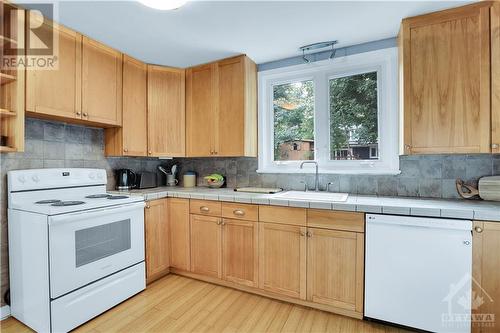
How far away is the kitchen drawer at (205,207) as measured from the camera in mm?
2271

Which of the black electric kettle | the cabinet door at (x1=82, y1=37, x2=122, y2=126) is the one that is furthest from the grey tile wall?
the cabinet door at (x1=82, y1=37, x2=122, y2=126)

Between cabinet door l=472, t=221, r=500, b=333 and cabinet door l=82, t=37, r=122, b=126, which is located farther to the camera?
cabinet door l=82, t=37, r=122, b=126

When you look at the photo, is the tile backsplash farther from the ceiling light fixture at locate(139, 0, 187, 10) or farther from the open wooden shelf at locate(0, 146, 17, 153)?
the ceiling light fixture at locate(139, 0, 187, 10)

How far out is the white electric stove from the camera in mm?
1614

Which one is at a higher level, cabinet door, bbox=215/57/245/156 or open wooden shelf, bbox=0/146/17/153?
cabinet door, bbox=215/57/245/156

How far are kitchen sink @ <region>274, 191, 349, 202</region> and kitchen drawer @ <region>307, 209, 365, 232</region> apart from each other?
0.43 feet

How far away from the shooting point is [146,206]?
7.48 feet

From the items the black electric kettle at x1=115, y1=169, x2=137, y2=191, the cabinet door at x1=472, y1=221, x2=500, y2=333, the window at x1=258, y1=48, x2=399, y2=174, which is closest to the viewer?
the cabinet door at x1=472, y1=221, x2=500, y2=333

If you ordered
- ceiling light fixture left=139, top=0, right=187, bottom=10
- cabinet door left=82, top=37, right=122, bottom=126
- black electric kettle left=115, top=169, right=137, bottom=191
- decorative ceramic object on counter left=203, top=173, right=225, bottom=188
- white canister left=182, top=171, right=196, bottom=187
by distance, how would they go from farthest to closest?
1. white canister left=182, top=171, right=196, bottom=187
2. decorative ceramic object on counter left=203, top=173, right=225, bottom=188
3. black electric kettle left=115, top=169, right=137, bottom=191
4. cabinet door left=82, top=37, right=122, bottom=126
5. ceiling light fixture left=139, top=0, right=187, bottom=10

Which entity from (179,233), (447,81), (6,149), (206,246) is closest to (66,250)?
(6,149)

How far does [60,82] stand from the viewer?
1924 millimetres

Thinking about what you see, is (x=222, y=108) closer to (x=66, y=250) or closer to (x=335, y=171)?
(x=335, y=171)

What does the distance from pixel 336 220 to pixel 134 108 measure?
2.19 meters

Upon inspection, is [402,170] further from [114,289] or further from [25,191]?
[25,191]
